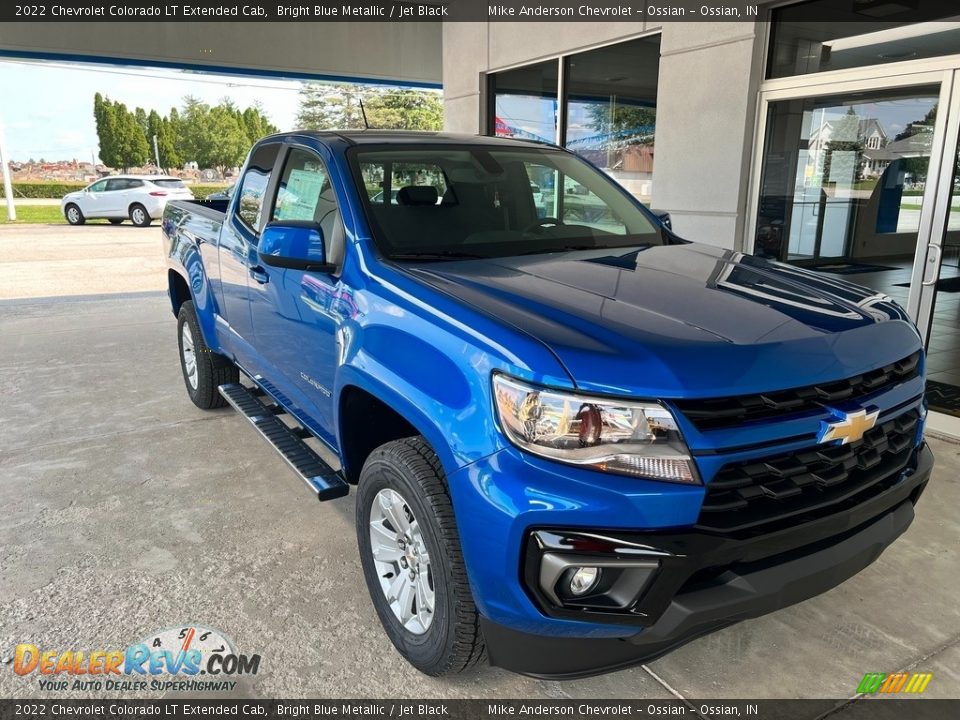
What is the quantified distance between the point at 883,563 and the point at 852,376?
152 centimetres

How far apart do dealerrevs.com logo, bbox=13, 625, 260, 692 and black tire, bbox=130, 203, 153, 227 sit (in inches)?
909

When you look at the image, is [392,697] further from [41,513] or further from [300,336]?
[41,513]

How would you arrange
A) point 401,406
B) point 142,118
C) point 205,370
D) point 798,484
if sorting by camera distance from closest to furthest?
point 798,484, point 401,406, point 205,370, point 142,118

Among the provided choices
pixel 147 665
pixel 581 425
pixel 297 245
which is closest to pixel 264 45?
pixel 297 245

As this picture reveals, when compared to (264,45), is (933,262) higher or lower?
lower

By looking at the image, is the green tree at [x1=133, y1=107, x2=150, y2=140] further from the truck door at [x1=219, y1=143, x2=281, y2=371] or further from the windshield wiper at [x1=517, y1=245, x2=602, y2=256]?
the windshield wiper at [x1=517, y1=245, x2=602, y2=256]

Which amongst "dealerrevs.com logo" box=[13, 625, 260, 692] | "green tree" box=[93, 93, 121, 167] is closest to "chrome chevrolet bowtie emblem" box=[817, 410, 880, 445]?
"dealerrevs.com logo" box=[13, 625, 260, 692]

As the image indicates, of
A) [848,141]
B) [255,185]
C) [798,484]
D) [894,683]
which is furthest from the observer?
[848,141]

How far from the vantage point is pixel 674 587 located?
1.81m

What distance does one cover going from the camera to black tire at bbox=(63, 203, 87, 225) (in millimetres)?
23656

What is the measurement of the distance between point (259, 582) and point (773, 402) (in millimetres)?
2148

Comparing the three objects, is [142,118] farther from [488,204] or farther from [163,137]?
[488,204]

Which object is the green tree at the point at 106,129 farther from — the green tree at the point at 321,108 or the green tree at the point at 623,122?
the green tree at the point at 623,122

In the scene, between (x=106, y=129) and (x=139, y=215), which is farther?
(x=106, y=129)
